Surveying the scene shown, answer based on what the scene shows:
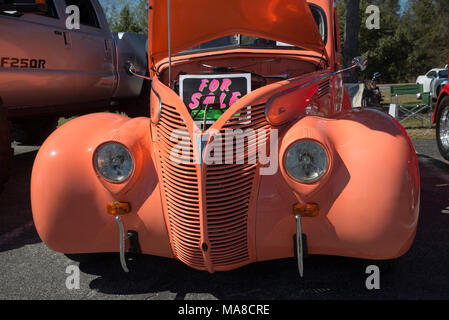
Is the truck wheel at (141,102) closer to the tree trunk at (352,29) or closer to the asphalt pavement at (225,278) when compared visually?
the asphalt pavement at (225,278)

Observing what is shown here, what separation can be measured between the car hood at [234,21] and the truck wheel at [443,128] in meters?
4.02

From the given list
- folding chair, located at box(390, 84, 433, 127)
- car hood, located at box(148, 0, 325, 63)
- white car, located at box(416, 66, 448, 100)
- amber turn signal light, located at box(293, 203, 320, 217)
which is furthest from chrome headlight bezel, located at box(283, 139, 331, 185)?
white car, located at box(416, 66, 448, 100)

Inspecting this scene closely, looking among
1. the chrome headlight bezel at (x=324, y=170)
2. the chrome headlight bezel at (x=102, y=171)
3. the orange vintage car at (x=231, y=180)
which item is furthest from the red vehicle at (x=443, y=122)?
the chrome headlight bezel at (x=102, y=171)

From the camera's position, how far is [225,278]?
2.82m

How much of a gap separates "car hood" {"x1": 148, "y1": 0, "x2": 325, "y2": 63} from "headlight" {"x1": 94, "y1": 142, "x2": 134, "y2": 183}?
3.57ft

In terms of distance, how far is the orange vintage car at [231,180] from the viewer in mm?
2379

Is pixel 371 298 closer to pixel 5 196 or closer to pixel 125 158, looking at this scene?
pixel 125 158

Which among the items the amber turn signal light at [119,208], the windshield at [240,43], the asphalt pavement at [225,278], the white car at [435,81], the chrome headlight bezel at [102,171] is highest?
the white car at [435,81]

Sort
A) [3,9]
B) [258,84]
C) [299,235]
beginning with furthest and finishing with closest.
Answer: [3,9]
[258,84]
[299,235]

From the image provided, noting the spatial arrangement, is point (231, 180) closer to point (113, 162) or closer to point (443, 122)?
point (113, 162)

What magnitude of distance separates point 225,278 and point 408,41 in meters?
40.6
